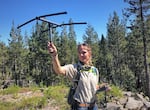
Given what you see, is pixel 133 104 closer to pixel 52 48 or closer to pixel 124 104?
pixel 124 104

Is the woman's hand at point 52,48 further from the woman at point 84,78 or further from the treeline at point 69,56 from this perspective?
the treeline at point 69,56

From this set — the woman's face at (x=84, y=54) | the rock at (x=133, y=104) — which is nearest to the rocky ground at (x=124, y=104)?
the rock at (x=133, y=104)

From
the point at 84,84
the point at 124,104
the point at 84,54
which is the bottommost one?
the point at 124,104

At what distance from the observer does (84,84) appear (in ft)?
12.1

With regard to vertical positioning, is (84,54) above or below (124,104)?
above

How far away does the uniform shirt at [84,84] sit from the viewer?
145 inches

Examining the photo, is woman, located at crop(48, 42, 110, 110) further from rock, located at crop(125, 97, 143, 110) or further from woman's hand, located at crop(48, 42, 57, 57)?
rock, located at crop(125, 97, 143, 110)

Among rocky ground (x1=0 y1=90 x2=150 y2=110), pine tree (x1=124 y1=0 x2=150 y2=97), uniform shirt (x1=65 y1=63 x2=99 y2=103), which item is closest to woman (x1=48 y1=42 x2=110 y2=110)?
uniform shirt (x1=65 y1=63 x2=99 y2=103)

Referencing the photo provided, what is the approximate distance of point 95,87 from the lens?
149 inches

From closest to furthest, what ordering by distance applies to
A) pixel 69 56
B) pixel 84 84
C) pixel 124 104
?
pixel 84 84 < pixel 124 104 < pixel 69 56

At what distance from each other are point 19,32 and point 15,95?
1501 inches

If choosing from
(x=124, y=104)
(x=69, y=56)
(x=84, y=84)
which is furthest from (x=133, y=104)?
(x=69, y=56)

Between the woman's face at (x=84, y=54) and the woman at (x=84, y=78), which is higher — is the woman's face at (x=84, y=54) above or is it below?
above

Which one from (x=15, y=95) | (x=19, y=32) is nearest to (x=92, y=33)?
(x=19, y=32)
